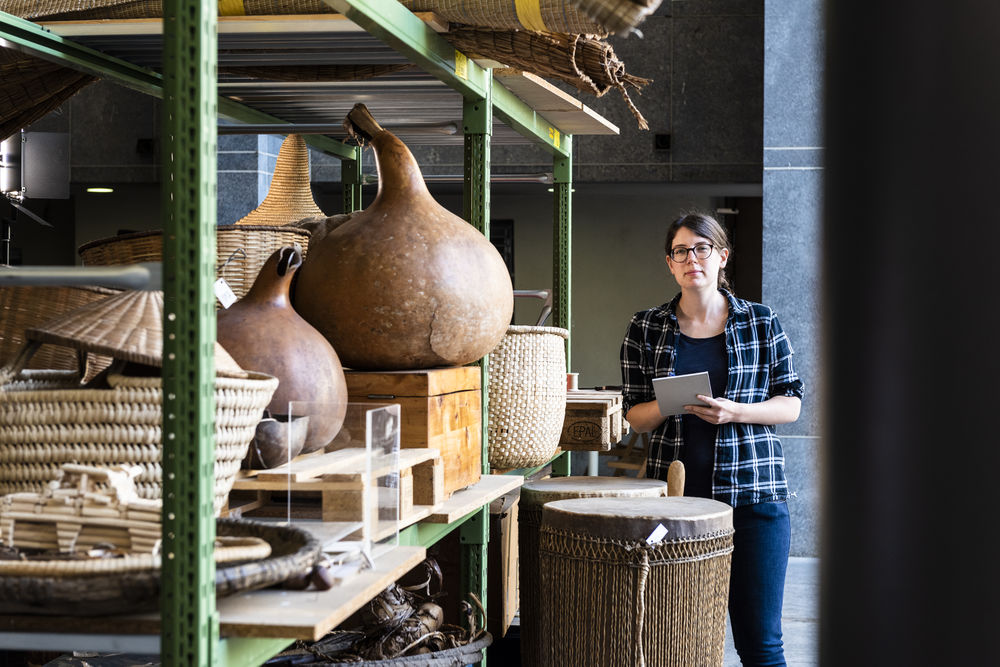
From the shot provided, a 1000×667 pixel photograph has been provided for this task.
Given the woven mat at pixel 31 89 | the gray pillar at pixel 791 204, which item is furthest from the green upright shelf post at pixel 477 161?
the gray pillar at pixel 791 204

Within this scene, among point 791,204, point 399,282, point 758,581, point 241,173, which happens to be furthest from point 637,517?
point 241,173

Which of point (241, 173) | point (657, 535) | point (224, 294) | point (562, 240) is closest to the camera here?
point (224, 294)

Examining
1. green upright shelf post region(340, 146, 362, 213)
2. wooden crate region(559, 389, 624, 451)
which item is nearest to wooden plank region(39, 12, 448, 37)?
green upright shelf post region(340, 146, 362, 213)

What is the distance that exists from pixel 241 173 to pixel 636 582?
4916mm

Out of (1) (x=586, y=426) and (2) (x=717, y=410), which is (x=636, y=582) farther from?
(1) (x=586, y=426)

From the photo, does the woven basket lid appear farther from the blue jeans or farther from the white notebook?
the blue jeans

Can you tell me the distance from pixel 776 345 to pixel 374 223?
1485 millimetres

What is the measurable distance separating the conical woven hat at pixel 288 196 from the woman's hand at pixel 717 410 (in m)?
1.20

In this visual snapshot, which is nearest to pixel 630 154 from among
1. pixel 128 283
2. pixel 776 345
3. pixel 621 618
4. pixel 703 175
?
pixel 703 175

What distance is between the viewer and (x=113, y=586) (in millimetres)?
1119

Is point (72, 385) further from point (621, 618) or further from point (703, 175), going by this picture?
point (703, 175)

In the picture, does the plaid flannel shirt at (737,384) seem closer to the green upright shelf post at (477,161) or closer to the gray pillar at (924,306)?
the green upright shelf post at (477,161)

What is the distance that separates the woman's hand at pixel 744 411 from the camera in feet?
9.59

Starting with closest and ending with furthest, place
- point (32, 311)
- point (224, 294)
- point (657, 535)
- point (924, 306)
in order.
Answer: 1. point (924, 306)
2. point (32, 311)
3. point (224, 294)
4. point (657, 535)
